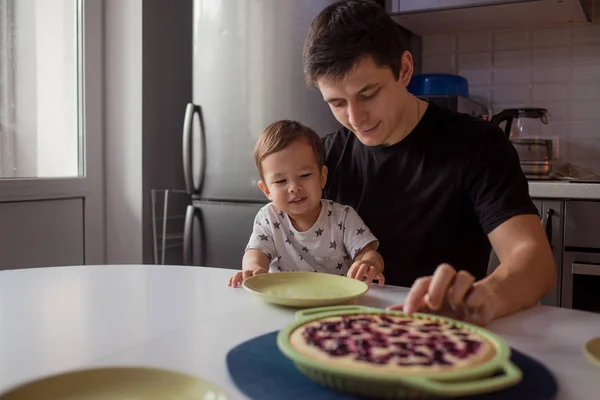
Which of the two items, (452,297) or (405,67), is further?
(405,67)

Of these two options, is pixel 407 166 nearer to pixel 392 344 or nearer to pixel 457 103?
pixel 392 344

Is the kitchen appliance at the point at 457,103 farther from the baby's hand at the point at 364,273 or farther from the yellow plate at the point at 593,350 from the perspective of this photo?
the yellow plate at the point at 593,350

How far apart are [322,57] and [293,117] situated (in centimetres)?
117

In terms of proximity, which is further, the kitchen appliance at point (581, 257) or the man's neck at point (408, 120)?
the kitchen appliance at point (581, 257)

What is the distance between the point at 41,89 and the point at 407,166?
1.83 metres

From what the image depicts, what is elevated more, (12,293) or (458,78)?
(458,78)

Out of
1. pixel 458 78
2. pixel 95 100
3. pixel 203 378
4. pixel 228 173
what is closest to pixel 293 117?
pixel 228 173

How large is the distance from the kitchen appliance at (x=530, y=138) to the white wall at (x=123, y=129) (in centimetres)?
155

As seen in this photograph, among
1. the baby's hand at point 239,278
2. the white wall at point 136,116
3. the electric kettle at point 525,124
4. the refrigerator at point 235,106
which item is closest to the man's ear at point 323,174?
the baby's hand at point 239,278

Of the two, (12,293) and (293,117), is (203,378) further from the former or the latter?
(293,117)

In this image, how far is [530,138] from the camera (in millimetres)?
2416

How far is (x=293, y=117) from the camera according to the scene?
2.43 m

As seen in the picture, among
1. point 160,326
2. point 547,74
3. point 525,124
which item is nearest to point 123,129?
point 525,124

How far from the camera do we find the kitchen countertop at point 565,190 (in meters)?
1.98
